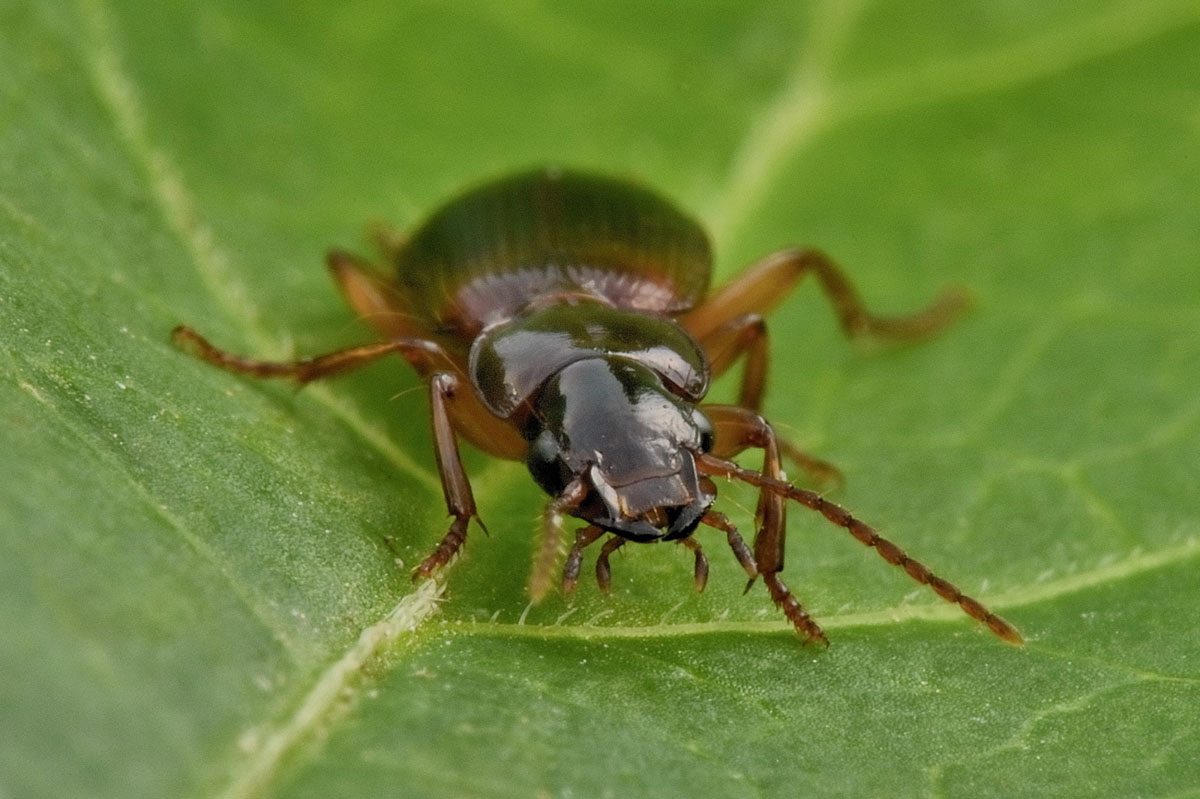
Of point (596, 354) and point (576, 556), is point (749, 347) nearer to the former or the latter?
point (596, 354)

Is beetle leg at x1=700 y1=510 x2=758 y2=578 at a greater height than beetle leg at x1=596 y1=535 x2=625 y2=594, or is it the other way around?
beetle leg at x1=700 y1=510 x2=758 y2=578

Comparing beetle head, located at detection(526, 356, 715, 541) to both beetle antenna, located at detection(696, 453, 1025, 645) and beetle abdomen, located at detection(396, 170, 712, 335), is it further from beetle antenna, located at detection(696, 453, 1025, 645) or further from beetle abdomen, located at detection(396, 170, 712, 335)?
beetle abdomen, located at detection(396, 170, 712, 335)

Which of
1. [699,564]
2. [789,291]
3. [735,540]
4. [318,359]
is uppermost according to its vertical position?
[789,291]

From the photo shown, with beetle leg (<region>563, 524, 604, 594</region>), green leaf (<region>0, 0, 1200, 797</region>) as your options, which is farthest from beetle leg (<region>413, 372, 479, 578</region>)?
beetle leg (<region>563, 524, 604, 594</region>)

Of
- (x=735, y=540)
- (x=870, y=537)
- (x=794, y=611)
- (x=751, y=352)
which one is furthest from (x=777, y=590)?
(x=751, y=352)

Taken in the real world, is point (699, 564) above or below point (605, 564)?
above

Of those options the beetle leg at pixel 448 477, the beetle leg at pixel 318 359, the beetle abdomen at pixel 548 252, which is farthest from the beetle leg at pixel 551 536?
the beetle abdomen at pixel 548 252

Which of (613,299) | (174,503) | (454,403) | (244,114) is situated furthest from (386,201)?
(174,503)

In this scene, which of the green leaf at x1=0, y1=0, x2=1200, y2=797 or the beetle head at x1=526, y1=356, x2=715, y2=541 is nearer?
the green leaf at x1=0, y1=0, x2=1200, y2=797
